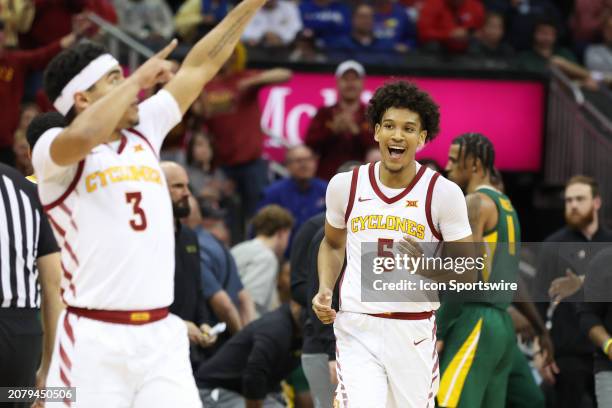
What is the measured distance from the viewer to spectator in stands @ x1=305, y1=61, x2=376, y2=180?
488 inches

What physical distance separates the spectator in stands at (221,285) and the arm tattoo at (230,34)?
12.3 feet

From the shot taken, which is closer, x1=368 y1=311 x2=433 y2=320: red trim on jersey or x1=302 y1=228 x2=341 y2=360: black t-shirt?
x1=368 y1=311 x2=433 y2=320: red trim on jersey

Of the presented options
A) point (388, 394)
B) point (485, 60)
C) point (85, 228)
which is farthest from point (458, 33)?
point (85, 228)

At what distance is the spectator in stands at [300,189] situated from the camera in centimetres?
1198

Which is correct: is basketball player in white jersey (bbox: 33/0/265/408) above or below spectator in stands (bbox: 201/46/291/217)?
below

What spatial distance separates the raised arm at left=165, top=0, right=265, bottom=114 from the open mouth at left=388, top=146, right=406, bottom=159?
3.66ft

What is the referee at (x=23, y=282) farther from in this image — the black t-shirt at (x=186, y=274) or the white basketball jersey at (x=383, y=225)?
the black t-shirt at (x=186, y=274)

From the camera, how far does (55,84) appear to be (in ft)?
17.2

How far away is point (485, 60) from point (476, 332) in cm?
741

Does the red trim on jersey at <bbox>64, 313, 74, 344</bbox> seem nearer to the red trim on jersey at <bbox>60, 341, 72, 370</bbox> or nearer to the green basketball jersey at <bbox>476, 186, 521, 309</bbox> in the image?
the red trim on jersey at <bbox>60, 341, 72, 370</bbox>

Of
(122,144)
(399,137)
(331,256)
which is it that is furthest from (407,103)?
(122,144)

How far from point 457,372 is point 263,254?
3.10 meters

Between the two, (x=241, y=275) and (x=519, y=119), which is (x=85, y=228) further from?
(x=519, y=119)

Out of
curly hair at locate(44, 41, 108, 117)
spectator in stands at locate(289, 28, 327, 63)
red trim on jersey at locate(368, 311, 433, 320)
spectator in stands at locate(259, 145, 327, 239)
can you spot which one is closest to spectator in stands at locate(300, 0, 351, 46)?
spectator in stands at locate(289, 28, 327, 63)
